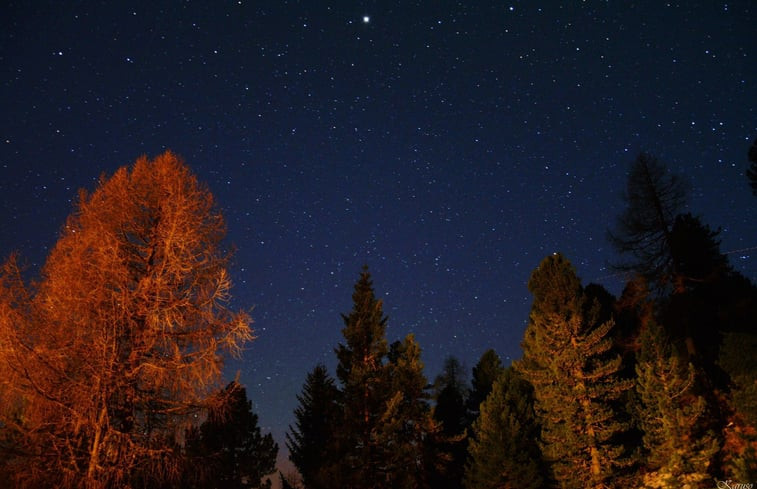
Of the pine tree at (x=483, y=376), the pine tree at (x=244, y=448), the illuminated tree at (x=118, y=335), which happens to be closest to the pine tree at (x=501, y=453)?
the pine tree at (x=483, y=376)

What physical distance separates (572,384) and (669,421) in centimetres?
329

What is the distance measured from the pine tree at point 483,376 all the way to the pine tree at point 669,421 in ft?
44.0

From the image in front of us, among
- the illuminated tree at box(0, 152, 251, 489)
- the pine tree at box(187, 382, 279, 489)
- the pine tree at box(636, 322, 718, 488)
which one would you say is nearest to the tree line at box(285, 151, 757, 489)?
the pine tree at box(636, 322, 718, 488)

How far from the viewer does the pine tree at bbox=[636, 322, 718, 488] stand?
1433cm

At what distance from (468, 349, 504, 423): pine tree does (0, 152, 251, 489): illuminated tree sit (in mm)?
25163

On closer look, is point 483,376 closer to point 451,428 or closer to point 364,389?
point 451,428

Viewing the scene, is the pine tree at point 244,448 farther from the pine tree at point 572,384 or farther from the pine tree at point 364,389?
the pine tree at point 572,384

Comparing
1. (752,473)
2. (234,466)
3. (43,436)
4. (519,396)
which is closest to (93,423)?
(43,436)

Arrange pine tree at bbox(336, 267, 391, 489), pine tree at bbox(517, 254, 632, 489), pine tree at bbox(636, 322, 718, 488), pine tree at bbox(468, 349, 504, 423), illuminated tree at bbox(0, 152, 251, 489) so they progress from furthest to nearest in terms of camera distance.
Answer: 1. pine tree at bbox(468, 349, 504, 423)
2. pine tree at bbox(336, 267, 391, 489)
3. pine tree at bbox(517, 254, 632, 489)
4. pine tree at bbox(636, 322, 718, 488)
5. illuminated tree at bbox(0, 152, 251, 489)

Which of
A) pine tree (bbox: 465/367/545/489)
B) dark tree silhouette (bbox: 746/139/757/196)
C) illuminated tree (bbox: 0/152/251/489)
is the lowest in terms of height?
pine tree (bbox: 465/367/545/489)

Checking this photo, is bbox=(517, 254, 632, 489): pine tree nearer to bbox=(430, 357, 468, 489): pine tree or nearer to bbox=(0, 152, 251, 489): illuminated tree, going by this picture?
bbox=(430, 357, 468, 489): pine tree

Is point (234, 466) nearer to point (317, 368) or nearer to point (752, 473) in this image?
point (317, 368)

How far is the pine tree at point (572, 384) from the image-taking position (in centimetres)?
1702

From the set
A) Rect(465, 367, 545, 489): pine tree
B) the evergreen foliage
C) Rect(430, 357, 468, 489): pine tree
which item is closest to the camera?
the evergreen foliage
